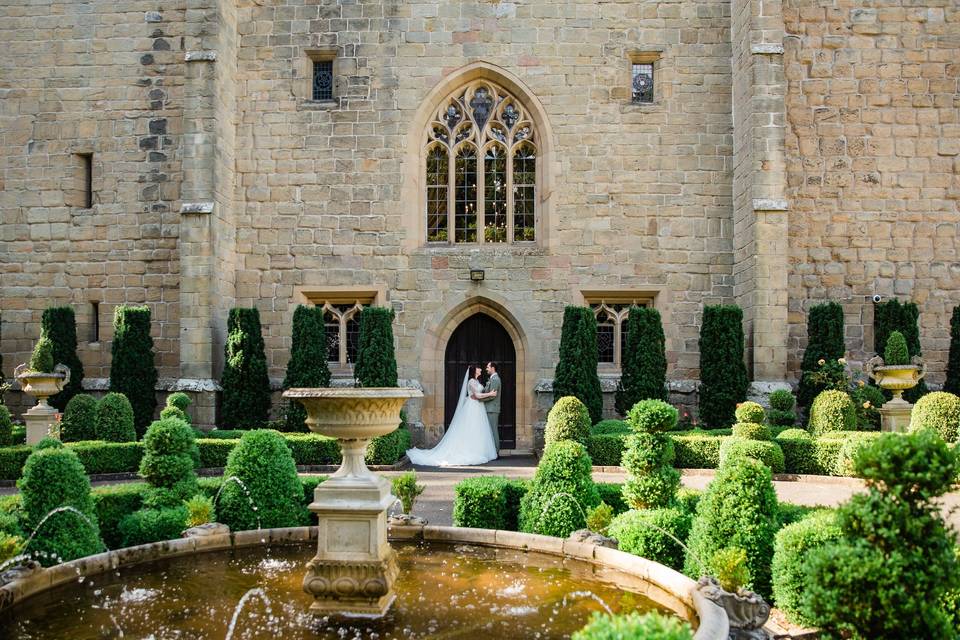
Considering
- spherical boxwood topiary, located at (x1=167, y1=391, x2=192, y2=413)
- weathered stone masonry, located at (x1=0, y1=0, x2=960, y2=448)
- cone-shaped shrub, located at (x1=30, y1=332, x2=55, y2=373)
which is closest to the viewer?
cone-shaped shrub, located at (x1=30, y1=332, x2=55, y2=373)

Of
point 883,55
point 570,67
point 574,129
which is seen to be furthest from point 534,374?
point 883,55

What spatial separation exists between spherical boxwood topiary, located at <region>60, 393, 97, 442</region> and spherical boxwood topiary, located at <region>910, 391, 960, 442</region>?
494 inches

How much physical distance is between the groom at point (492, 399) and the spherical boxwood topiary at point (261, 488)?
6.94 m

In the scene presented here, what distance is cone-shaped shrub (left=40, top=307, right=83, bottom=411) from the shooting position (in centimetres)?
1380

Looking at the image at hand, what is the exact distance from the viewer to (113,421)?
11430mm

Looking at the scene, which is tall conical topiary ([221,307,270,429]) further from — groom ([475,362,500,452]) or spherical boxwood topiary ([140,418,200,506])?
spherical boxwood topiary ([140,418,200,506])

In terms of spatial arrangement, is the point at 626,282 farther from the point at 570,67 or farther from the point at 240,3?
the point at 240,3

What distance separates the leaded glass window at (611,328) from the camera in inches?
574

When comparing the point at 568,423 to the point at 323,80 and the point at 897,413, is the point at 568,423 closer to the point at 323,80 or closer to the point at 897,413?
the point at 897,413

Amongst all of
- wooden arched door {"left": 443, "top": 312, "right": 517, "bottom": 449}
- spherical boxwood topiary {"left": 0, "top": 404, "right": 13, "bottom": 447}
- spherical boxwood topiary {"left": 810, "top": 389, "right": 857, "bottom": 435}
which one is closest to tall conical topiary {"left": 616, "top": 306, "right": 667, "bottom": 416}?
wooden arched door {"left": 443, "top": 312, "right": 517, "bottom": 449}

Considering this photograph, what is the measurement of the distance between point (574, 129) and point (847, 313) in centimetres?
646

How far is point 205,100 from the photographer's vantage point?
1365 cm

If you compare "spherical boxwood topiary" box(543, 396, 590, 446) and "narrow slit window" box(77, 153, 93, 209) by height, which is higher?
"narrow slit window" box(77, 153, 93, 209)

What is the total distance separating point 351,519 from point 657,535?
2.58 metres
